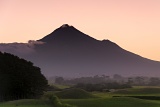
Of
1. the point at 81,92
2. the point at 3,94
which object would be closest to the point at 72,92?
the point at 81,92

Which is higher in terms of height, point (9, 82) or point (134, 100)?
point (9, 82)

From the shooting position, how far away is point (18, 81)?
115 m

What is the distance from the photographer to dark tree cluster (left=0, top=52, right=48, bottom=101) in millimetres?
114750

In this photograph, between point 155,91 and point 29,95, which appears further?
point 155,91

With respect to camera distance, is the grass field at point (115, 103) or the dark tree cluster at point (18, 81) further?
the dark tree cluster at point (18, 81)

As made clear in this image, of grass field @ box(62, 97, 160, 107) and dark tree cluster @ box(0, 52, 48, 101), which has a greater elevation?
dark tree cluster @ box(0, 52, 48, 101)

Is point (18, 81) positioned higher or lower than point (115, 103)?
higher

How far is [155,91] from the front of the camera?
15575 cm

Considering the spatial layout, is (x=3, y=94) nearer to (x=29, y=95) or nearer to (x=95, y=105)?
(x=29, y=95)

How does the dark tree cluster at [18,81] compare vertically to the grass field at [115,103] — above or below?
above

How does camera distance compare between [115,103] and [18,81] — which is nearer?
[115,103]

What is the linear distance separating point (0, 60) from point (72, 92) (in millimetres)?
26559

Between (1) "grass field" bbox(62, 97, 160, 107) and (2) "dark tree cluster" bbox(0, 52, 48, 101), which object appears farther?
(2) "dark tree cluster" bbox(0, 52, 48, 101)

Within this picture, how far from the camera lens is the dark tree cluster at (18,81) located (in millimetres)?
114750
